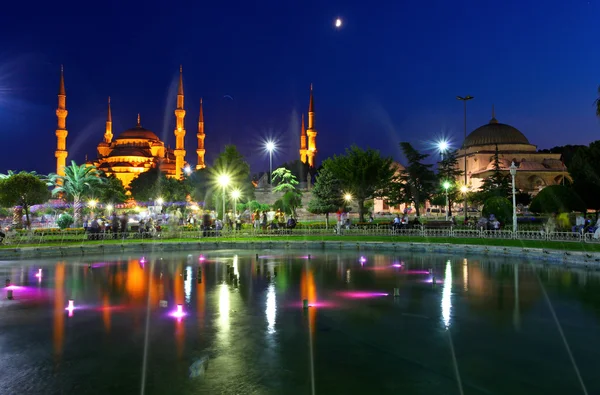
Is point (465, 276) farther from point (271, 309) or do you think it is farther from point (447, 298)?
point (271, 309)

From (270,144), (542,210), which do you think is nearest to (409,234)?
(542,210)

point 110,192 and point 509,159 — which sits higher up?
point 509,159

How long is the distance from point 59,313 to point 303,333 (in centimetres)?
427

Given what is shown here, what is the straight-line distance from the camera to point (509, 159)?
69500mm

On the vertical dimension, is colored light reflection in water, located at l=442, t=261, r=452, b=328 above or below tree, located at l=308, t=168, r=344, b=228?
below

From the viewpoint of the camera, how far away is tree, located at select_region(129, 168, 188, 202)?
2393 inches

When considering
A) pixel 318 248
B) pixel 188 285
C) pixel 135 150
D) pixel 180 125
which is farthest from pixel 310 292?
pixel 135 150

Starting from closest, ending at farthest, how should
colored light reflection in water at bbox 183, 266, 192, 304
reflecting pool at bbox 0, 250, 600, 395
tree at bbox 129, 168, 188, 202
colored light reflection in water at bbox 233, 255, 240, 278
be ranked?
reflecting pool at bbox 0, 250, 600, 395 < colored light reflection in water at bbox 183, 266, 192, 304 < colored light reflection in water at bbox 233, 255, 240, 278 < tree at bbox 129, 168, 188, 202

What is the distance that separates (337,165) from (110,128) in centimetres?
6646

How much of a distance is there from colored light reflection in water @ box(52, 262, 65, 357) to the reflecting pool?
1.8 inches

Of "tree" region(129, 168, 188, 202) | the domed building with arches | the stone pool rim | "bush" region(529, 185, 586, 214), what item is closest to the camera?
the stone pool rim

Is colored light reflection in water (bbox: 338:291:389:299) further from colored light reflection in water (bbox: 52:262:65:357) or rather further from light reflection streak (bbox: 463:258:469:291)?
colored light reflection in water (bbox: 52:262:65:357)

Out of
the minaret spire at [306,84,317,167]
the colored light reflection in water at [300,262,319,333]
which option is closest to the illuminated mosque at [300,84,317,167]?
the minaret spire at [306,84,317,167]

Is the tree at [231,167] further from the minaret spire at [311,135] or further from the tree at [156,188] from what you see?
the minaret spire at [311,135]
